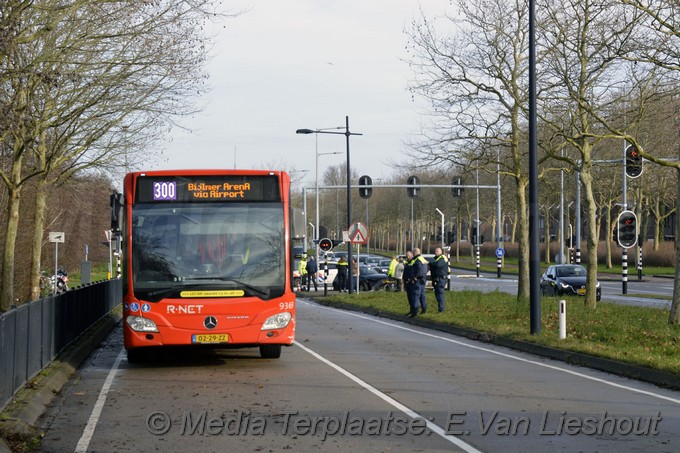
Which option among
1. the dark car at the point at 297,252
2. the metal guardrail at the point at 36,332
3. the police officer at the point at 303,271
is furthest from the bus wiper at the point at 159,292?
the dark car at the point at 297,252

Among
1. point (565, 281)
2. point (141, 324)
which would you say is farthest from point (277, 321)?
point (565, 281)

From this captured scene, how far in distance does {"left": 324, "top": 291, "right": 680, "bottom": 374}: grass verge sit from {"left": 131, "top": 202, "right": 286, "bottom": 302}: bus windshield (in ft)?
18.3

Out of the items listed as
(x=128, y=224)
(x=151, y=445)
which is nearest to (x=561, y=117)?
(x=128, y=224)

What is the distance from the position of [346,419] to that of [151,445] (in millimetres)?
2175

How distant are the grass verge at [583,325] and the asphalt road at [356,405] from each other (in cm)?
97

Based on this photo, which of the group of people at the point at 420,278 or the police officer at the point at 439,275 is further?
the police officer at the point at 439,275

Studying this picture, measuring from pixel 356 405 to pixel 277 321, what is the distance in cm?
388

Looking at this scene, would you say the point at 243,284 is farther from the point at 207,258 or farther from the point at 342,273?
the point at 342,273

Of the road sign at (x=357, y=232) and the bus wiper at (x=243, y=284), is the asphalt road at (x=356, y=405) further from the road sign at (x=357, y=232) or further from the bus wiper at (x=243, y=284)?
the road sign at (x=357, y=232)

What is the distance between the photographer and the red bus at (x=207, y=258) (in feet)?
47.9

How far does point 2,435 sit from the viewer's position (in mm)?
9031

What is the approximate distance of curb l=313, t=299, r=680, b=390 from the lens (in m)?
13.5

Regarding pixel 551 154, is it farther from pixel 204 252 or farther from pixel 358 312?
pixel 204 252

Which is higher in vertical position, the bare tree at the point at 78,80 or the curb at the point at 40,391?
the bare tree at the point at 78,80
